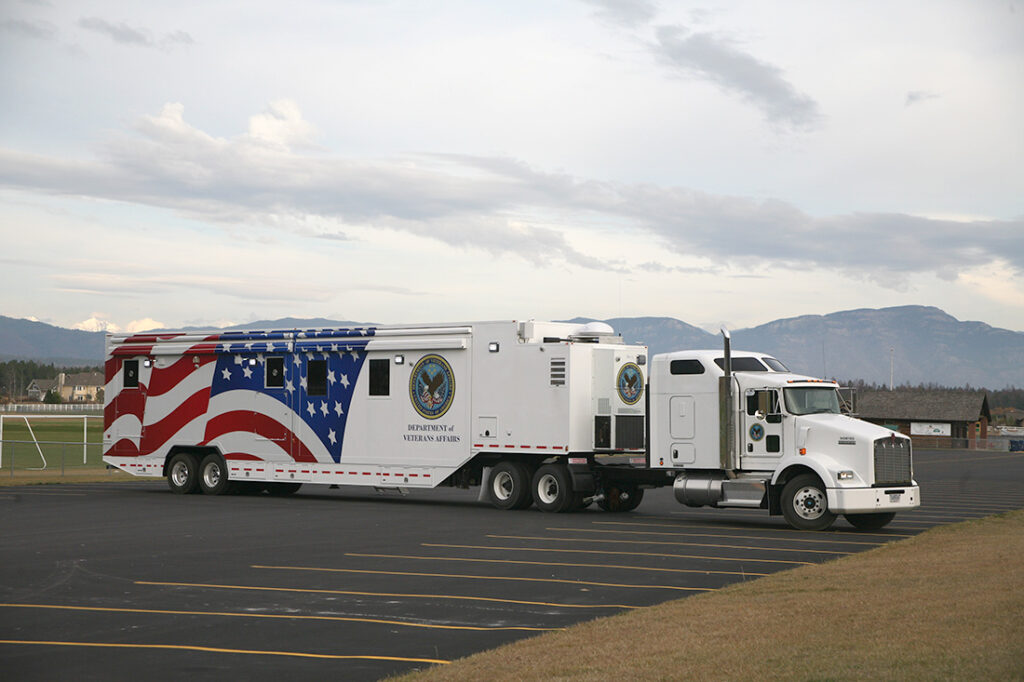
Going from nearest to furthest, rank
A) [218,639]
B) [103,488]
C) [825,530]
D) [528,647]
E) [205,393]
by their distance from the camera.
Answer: [528,647] < [218,639] < [825,530] < [205,393] < [103,488]

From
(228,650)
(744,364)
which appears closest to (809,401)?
(744,364)

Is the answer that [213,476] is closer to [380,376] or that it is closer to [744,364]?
[380,376]

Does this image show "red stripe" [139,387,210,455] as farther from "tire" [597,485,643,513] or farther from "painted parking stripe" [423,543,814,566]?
"painted parking stripe" [423,543,814,566]

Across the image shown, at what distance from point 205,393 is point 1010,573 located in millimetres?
21925

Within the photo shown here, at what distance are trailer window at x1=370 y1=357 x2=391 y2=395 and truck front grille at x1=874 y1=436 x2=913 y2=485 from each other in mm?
11149

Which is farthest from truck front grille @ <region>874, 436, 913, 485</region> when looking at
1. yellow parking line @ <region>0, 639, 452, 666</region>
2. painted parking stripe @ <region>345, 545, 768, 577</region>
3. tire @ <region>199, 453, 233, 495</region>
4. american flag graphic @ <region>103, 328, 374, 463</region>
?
tire @ <region>199, 453, 233, 495</region>

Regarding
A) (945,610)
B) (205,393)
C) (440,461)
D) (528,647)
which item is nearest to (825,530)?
(440,461)

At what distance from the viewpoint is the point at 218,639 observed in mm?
10727

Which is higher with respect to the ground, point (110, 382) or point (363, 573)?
point (110, 382)

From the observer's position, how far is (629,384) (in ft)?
83.0

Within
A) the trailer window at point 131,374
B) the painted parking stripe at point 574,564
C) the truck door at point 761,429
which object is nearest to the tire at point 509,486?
the truck door at point 761,429

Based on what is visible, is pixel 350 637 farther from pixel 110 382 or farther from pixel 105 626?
pixel 110 382

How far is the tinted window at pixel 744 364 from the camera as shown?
2280 cm

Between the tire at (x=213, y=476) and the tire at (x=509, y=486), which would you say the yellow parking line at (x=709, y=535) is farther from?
the tire at (x=213, y=476)
